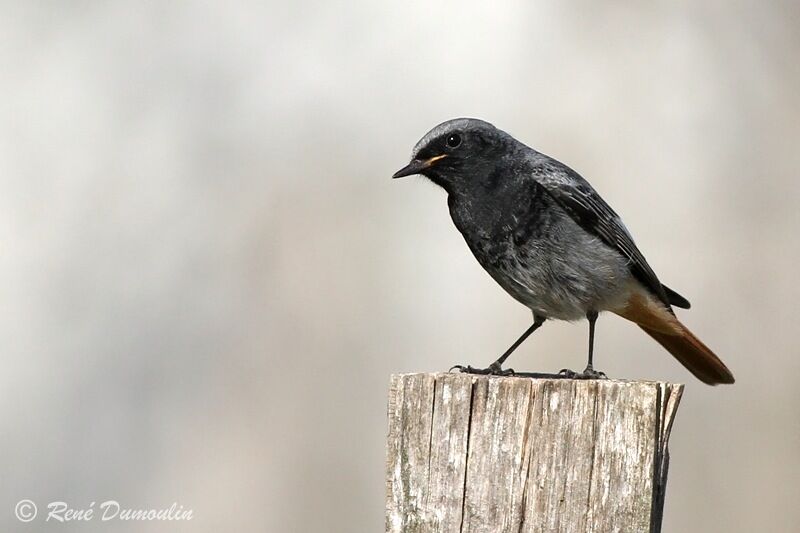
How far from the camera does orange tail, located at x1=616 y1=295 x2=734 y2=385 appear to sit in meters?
5.62

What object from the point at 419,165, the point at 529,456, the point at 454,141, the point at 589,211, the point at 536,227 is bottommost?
the point at 529,456

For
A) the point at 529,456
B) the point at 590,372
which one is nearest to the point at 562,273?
the point at 590,372

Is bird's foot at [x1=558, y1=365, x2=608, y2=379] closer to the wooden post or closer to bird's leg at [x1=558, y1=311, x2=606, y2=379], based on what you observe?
bird's leg at [x1=558, y1=311, x2=606, y2=379]

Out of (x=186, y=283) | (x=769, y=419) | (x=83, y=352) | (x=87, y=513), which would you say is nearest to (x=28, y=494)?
(x=87, y=513)

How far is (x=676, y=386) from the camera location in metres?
3.42

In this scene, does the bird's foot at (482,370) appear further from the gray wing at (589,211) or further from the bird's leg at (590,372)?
the gray wing at (589,211)

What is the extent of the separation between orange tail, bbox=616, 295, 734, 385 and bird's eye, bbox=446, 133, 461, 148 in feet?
3.99

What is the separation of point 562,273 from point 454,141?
829mm

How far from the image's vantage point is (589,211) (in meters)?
5.43

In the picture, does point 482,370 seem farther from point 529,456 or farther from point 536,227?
point 529,456

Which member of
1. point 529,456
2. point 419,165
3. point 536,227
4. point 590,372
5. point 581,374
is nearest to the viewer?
point 529,456

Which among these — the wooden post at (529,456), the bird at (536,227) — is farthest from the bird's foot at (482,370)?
the wooden post at (529,456)

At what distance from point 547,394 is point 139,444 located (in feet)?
18.4

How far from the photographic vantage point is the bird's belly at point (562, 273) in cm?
529
